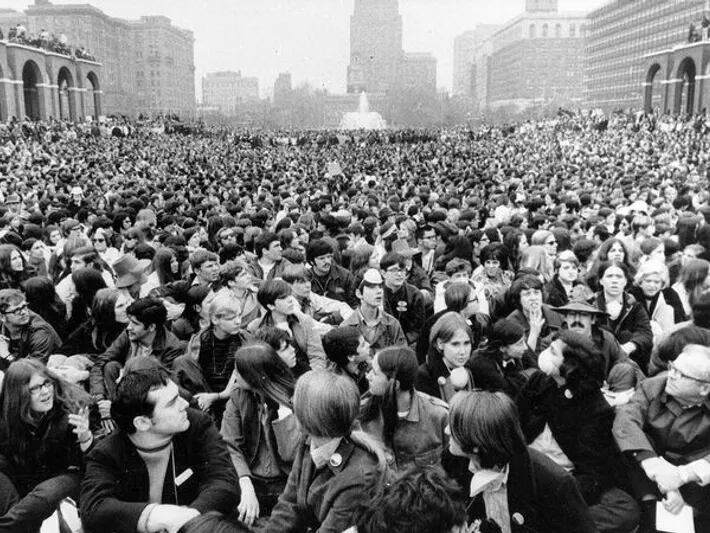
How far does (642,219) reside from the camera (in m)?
10.1

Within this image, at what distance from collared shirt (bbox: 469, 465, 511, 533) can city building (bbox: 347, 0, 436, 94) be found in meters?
188

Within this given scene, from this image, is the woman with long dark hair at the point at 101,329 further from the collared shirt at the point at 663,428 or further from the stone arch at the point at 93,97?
the stone arch at the point at 93,97

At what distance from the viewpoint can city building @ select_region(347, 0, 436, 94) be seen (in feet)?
611

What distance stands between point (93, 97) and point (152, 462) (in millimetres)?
63074

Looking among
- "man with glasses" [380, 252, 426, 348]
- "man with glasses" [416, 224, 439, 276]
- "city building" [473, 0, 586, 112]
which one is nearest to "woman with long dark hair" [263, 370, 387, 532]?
"man with glasses" [380, 252, 426, 348]

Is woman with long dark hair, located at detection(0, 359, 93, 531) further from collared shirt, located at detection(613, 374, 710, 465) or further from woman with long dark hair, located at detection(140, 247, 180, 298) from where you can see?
woman with long dark hair, located at detection(140, 247, 180, 298)

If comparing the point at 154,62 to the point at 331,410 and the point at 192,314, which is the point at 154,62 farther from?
the point at 331,410

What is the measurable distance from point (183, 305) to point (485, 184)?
13440mm

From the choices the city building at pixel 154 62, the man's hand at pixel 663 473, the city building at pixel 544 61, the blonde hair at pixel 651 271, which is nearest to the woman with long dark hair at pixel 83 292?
the man's hand at pixel 663 473

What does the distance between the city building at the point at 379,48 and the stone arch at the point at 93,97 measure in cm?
13082

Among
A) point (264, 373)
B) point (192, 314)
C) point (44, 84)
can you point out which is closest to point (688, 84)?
point (44, 84)

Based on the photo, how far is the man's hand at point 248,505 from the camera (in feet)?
13.0

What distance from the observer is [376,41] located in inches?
7594

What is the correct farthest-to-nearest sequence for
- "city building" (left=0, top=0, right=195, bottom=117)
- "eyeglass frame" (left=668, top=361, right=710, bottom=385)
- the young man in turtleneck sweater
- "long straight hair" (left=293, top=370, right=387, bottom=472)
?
"city building" (left=0, top=0, right=195, bottom=117) < "eyeglass frame" (left=668, top=361, right=710, bottom=385) < the young man in turtleneck sweater < "long straight hair" (left=293, top=370, right=387, bottom=472)
